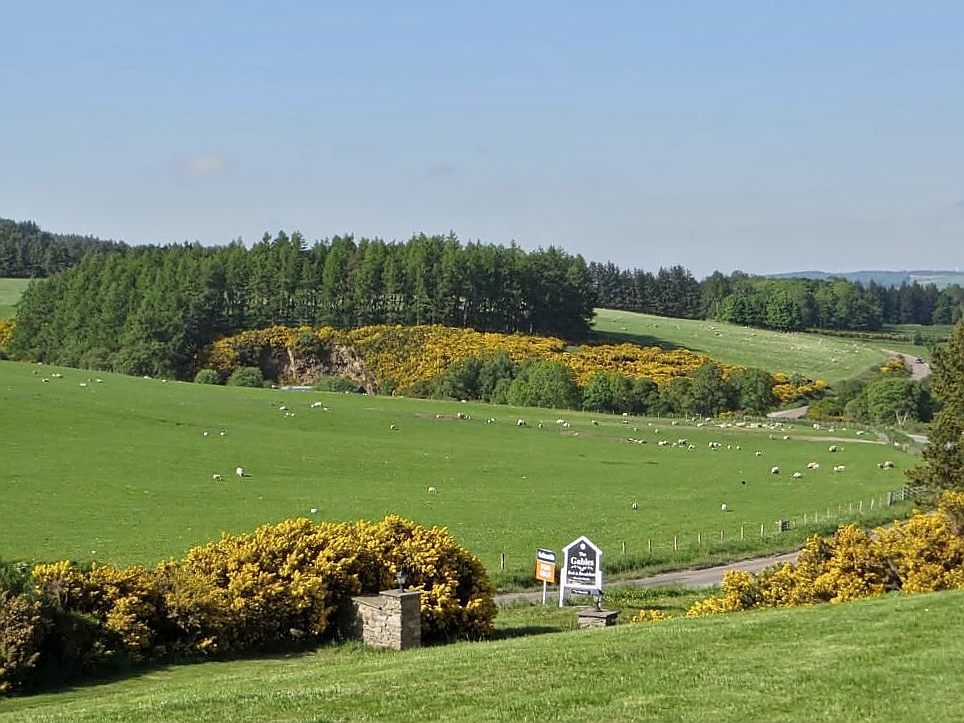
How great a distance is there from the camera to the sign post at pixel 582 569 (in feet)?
104

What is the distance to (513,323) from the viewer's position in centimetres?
15612

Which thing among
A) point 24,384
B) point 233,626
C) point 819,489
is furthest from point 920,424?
point 233,626

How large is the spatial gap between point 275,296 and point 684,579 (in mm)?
110824

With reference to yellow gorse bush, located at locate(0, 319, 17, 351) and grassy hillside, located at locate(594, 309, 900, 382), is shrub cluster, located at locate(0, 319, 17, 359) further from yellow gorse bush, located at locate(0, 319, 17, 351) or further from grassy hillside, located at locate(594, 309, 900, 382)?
grassy hillside, located at locate(594, 309, 900, 382)

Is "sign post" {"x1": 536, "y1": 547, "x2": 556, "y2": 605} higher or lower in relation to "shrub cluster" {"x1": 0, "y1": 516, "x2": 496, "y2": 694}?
lower

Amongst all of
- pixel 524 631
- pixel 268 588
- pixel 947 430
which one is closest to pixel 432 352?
pixel 947 430

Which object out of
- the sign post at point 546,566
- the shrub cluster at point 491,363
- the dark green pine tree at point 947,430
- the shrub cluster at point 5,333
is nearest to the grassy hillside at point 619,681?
the sign post at point 546,566

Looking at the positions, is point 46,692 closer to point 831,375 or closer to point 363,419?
point 363,419

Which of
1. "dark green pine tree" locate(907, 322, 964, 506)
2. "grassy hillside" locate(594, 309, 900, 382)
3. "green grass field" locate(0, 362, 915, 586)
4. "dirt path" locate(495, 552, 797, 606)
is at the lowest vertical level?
"dirt path" locate(495, 552, 797, 606)

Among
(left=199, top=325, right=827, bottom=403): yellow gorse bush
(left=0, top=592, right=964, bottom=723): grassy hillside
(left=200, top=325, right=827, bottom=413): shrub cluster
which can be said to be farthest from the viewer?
(left=199, top=325, right=827, bottom=403): yellow gorse bush

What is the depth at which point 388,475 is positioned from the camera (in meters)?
64.3

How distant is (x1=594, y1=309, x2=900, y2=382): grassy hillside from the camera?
158 metres

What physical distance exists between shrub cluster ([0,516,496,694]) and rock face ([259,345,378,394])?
10920cm

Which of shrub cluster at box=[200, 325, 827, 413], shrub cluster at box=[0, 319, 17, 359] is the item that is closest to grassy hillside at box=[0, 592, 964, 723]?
shrub cluster at box=[200, 325, 827, 413]
